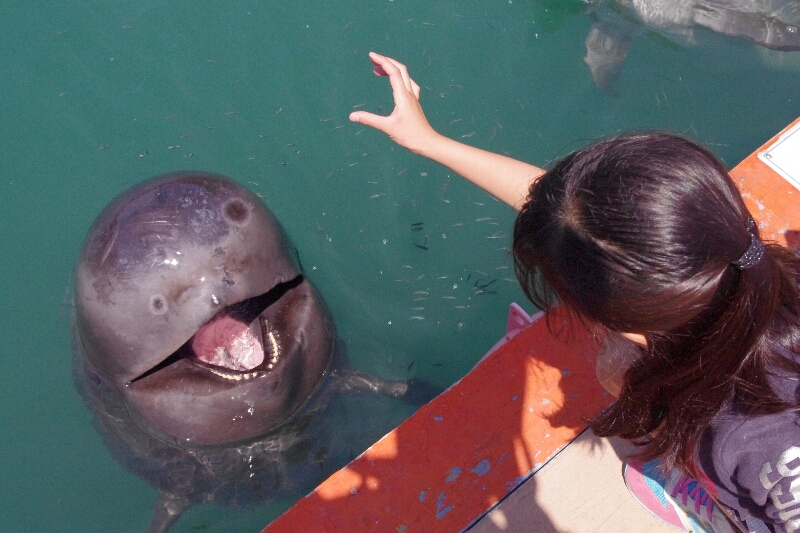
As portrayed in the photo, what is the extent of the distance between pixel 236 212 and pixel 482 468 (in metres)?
1.63

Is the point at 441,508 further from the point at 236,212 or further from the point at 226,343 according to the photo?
the point at 236,212

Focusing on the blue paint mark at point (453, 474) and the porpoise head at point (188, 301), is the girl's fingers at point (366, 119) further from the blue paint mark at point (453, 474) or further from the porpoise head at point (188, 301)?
the blue paint mark at point (453, 474)

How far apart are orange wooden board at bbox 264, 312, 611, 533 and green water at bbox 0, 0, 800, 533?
3.54 ft

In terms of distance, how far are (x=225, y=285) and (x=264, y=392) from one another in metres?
0.65

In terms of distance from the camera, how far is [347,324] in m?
4.41

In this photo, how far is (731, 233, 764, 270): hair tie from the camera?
1.73 metres

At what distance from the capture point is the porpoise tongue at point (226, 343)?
3418 millimetres

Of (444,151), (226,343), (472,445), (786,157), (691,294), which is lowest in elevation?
(472,445)

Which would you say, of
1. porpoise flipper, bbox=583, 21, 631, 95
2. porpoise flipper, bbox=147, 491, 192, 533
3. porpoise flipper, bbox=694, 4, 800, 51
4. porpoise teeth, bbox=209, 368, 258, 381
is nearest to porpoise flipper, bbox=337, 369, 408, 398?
porpoise teeth, bbox=209, 368, 258, 381

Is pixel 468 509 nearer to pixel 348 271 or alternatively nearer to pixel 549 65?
pixel 348 271

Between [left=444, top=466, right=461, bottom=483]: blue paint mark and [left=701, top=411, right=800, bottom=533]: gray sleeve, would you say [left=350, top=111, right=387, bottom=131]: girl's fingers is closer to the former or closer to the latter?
[left=444, top=466, right=461, bottom=483]: blue paint mark

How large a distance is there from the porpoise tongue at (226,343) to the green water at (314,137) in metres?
0.94

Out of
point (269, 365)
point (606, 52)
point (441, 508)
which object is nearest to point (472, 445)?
point (441, 508)

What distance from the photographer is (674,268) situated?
1.70 m
